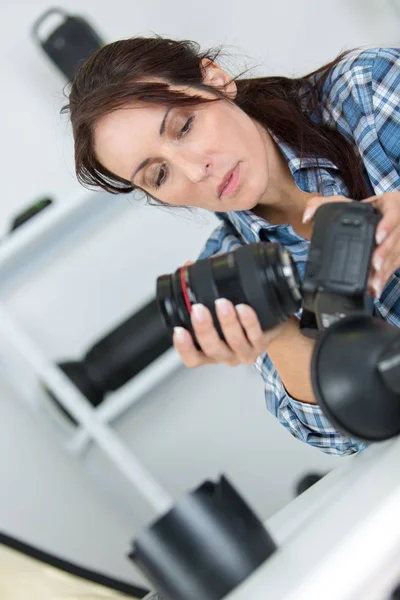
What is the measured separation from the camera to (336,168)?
0.92m

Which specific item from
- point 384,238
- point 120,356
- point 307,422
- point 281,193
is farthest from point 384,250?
point 120,356

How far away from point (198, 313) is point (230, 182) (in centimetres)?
26

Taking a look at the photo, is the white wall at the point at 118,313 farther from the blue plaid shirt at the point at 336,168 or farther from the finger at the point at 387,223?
the finger at the point at 387,223

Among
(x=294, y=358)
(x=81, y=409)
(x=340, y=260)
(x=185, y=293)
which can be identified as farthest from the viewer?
(x=81, y=409)

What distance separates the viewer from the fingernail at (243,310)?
617 millimetres

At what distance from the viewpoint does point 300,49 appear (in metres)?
1.92

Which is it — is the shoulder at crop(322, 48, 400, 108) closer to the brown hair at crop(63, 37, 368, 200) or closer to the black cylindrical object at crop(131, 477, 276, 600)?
the brown hair at crop(63, 37, 368, 200)

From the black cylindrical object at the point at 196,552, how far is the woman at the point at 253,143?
0.96 ft

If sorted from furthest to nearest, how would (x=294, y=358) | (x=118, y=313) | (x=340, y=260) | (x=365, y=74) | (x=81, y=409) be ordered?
(x=118, y=313)
(x=81, y=409)
(x=365, y=74)
(x=294, y=358)
(x=340, y=260)

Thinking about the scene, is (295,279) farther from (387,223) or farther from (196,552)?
(196,552)

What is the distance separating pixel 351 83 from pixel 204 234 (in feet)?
2.93

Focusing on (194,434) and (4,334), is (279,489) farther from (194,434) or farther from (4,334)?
(4,334)

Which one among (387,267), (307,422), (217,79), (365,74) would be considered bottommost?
(307,422)

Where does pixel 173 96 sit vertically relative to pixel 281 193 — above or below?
above
